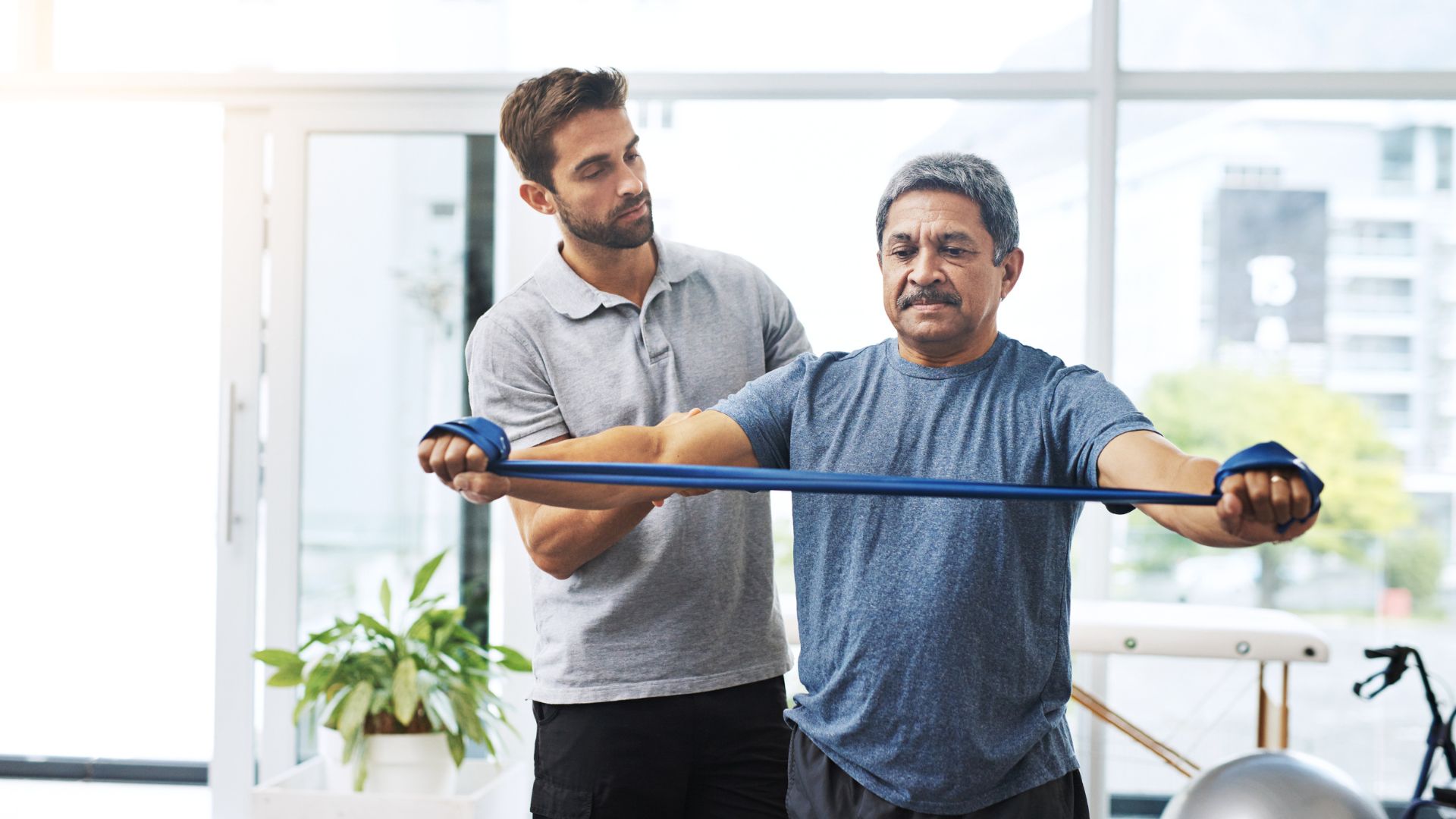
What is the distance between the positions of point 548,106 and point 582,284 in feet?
0.96

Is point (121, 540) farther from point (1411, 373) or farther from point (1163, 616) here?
point (1411, 373)

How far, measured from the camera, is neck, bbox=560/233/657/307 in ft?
6.26

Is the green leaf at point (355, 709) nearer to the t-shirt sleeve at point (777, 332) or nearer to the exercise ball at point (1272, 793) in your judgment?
the t-shirt sleeve at point (777, 332)

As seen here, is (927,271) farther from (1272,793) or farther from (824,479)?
(1272,793)

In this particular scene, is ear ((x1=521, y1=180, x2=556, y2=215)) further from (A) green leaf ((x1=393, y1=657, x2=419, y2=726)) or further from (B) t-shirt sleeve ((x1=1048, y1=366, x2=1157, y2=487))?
(A) green leaf ((x1=393, y1=657, x2=419, y2=726))

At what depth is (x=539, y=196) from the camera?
1.91 metres

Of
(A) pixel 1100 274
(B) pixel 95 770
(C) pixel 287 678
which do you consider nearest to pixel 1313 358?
(A) pixel 1100 274

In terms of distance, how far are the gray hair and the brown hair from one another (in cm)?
59

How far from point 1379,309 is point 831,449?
9.20ft

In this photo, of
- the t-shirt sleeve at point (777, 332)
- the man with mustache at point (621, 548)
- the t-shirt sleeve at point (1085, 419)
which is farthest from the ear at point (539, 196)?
the t-shirt sleeve at point (1085, 419)

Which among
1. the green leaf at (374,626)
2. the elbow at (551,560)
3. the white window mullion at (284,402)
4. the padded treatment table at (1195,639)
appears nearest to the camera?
the elbow at (551,560)

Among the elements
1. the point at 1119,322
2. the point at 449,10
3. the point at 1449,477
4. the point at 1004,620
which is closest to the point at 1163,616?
the point at 1119,322

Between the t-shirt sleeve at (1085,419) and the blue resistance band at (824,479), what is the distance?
0.07 meters

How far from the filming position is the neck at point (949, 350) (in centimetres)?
147
